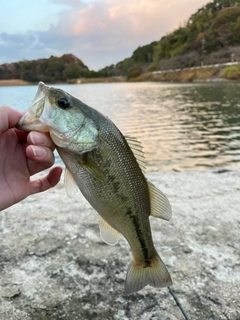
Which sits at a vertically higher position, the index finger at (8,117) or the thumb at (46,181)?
the index finger at (8,117)

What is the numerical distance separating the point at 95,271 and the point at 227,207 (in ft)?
9.24

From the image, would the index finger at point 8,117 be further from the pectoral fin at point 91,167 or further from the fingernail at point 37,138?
the pectoral fin at point 91,167

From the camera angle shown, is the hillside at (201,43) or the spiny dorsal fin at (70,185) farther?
the hillside at (201,43)

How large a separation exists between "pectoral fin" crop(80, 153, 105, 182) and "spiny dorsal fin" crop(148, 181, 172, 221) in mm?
462

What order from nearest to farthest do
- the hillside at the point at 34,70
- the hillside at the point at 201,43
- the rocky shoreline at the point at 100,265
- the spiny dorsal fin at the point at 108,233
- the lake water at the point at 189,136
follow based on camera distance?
the spiny dorsal fin at the point at 108,233
the rocky shoreline at the point at 100,265
the lake water at the point at 189,136
the hillside at the point at 34,70
the hillside at the point at 201,43

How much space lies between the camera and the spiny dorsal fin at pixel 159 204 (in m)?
2.57

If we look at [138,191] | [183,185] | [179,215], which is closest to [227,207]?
[179,215]

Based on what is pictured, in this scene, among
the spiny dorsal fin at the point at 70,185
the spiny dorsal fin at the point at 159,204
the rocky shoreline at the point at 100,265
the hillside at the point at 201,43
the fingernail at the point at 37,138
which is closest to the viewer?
the fingernail at the point at 37,138

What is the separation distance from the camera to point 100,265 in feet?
12.3

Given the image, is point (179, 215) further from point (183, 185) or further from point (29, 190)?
point (29, 190)

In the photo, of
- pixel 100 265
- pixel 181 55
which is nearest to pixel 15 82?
pixel 181 55

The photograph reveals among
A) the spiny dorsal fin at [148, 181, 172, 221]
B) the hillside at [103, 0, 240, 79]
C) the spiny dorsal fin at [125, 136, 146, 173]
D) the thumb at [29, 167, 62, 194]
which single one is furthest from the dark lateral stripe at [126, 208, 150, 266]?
the hillside at [103, 0, 240, 79]

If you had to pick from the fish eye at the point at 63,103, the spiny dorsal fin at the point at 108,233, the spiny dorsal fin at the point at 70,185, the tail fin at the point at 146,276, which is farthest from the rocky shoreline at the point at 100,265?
the fish eye at the point at 63,103

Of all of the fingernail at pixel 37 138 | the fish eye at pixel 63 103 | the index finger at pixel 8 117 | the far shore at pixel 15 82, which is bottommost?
the far shore at pixel 15 82
